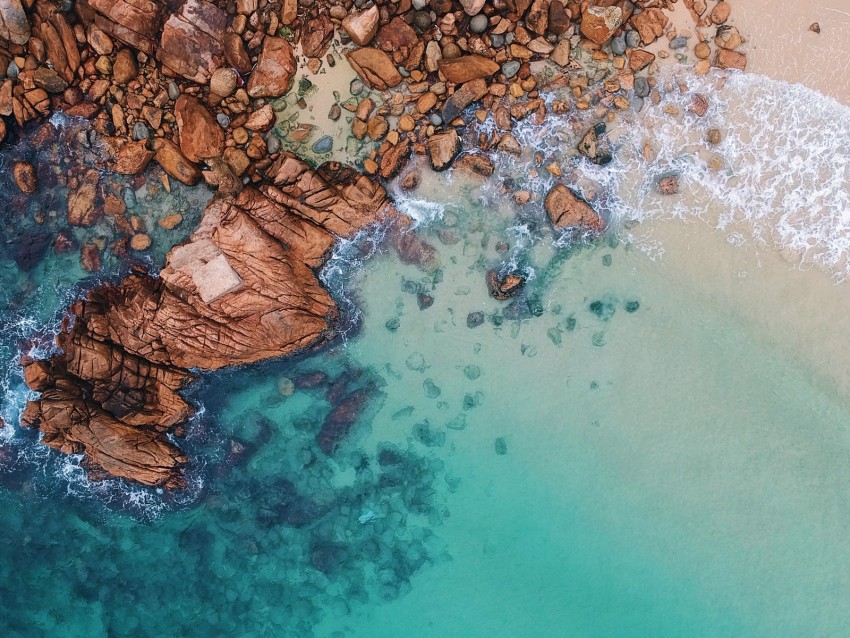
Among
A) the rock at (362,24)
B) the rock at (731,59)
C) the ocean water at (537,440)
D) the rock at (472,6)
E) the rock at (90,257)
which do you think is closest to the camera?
the rock at (472,6)

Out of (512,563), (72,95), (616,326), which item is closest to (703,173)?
(616,326)

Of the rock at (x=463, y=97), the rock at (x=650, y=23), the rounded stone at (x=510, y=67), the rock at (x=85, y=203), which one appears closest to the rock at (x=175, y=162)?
the rock at (x=85, y=203)

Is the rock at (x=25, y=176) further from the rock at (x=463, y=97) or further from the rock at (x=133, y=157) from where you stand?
the rock at (x=463, y=97)

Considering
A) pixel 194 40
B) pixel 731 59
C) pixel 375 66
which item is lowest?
pixel 194 40

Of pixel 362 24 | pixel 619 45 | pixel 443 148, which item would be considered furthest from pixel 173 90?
pixel 619 45

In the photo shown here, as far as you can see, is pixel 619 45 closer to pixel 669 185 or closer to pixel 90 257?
pixel 669 185

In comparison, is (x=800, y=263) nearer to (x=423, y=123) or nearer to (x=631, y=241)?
(x=631, y=241)

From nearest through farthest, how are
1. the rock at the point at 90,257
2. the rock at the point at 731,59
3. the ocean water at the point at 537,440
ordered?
1. the rock at the point at 731,59
2. the ocean water at the point at 537,440
3. the rock at the point at 90,257
